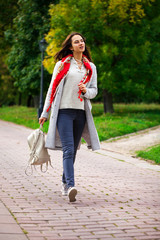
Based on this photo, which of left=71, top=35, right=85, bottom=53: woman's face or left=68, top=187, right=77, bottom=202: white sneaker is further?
left=71, top=35, right=85, bottom=53: woman's face

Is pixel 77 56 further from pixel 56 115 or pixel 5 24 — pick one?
pixel 5 24

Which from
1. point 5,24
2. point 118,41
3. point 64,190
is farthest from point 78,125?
point 5,24

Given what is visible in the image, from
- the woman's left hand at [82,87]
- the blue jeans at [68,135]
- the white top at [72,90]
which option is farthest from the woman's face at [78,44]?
the blue jeans at [68,135]

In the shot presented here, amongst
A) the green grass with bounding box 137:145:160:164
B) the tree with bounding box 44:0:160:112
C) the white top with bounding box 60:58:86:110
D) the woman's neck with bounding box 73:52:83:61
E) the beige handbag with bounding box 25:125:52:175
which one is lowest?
the green grass with bounding box 137:145:160:164

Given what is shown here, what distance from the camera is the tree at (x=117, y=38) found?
1942 centimetres

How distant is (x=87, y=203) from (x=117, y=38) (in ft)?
48.8

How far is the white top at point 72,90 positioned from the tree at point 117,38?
13.8m

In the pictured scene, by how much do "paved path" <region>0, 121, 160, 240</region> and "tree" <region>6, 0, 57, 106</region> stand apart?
18234 mm

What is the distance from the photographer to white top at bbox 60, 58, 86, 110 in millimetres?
5473

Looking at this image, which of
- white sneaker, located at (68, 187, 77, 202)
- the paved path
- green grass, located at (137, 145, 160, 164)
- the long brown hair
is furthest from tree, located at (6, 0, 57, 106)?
white sneaker, located at (68, 187, 77, 202)

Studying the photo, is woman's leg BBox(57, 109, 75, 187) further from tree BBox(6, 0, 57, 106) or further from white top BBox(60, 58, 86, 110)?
tree BBox(6, 0, 57, 106)

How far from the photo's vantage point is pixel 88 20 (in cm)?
1953

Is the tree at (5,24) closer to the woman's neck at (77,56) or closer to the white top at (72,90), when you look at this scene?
the woman's neck at (77,56)

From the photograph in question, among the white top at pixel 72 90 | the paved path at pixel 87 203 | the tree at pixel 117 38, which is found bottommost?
the paved path at pixel 87 203
